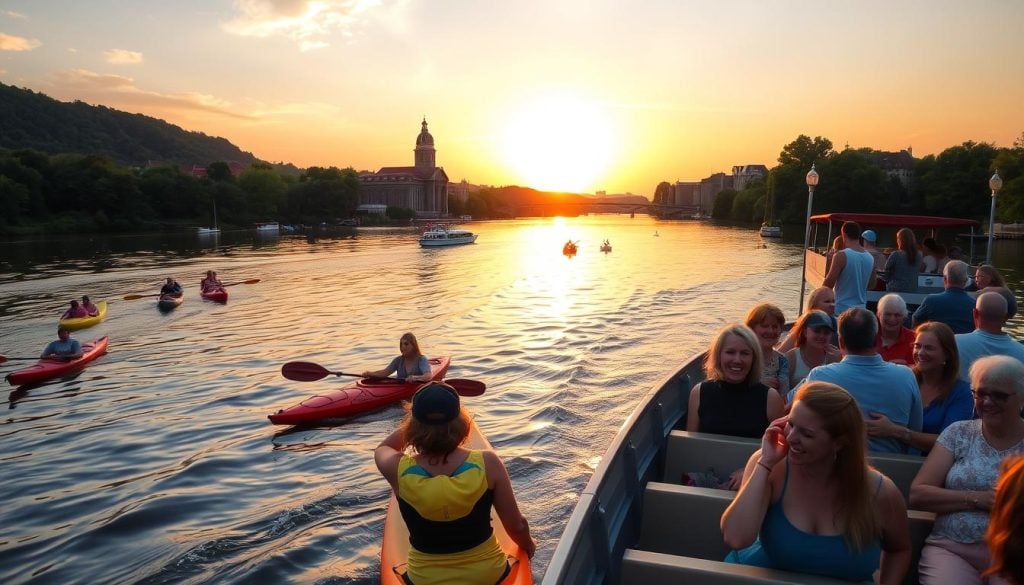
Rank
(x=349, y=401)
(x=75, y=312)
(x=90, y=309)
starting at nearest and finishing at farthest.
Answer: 1. (x=349, y=401)
2. (x=75, y=312)
3. (x=90, y=309)

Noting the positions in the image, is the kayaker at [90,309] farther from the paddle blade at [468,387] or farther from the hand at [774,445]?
the hand at [774,445]

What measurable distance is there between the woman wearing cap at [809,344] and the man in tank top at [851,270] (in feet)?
13.6

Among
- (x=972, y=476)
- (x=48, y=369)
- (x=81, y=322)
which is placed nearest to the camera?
(x=972, y=476)

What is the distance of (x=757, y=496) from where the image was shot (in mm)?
2861

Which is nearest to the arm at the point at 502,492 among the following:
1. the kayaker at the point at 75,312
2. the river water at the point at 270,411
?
the river water at the point at 270,411

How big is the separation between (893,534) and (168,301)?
28.4 meters

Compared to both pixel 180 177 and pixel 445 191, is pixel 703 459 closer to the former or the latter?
pixel 180 177

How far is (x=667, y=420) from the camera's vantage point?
6.14m

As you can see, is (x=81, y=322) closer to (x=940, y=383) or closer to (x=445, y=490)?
(x=445, y=490)

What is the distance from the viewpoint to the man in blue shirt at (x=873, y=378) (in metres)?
4.26

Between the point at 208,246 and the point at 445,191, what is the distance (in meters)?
122

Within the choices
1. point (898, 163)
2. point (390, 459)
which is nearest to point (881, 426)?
point (390, 459)

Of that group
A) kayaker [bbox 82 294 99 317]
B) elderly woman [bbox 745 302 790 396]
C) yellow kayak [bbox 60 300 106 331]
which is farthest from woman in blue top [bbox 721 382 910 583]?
kayaker [bbox 82 294 99 317]

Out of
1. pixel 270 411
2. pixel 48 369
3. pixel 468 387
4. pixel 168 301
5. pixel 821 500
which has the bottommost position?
pixel 270 411
